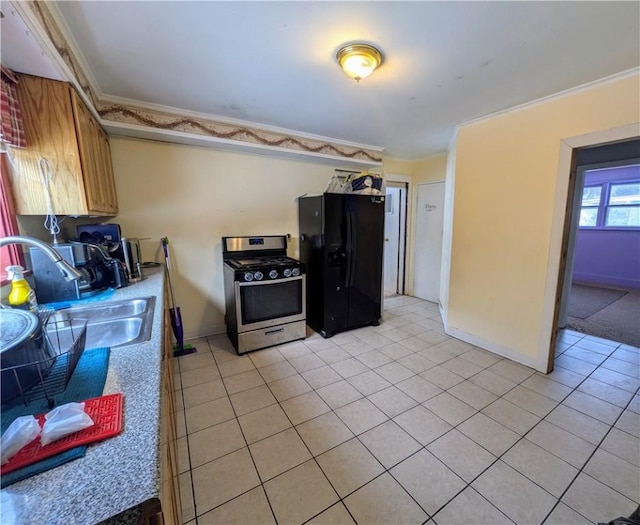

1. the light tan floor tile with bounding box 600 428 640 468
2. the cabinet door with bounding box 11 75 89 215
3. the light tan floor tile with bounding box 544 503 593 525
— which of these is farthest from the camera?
the light tan floor tile with bounding box 600 428 640 468

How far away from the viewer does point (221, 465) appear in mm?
1580

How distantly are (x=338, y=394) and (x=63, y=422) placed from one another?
6.13 feet

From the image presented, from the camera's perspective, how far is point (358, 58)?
1.71 metres

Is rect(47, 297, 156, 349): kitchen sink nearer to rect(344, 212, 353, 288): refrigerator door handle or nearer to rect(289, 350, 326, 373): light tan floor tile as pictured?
rect(289, 350, 326, 373): light tan floor tile

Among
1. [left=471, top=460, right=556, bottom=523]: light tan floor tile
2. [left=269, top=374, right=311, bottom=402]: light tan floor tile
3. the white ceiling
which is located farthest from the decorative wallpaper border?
[left=471, top=460, right=556, bottom=523]: light tan floor tile

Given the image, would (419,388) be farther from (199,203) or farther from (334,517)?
(199,203)

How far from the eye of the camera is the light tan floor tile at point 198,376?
2336 mm

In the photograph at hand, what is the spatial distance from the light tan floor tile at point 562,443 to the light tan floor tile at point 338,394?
1.19 metres

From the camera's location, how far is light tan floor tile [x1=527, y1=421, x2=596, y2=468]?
5.32 feet

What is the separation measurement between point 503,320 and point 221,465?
2780 millimetres

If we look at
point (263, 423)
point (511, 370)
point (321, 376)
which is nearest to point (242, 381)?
point (263, 423)

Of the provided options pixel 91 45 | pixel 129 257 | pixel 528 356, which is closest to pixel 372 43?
pixel 91 45

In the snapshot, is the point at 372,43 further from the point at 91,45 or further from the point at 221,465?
the point at 221,465

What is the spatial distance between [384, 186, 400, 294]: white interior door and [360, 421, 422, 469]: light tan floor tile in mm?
3283
